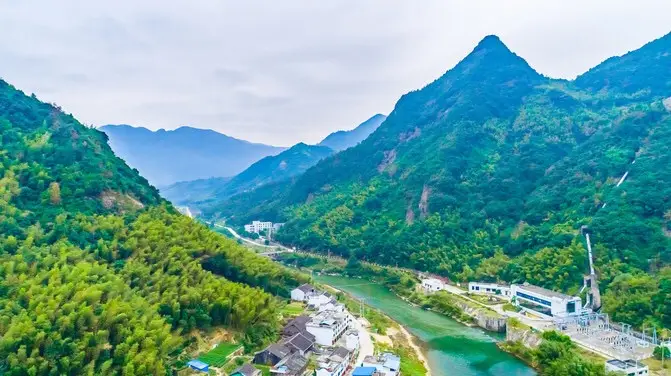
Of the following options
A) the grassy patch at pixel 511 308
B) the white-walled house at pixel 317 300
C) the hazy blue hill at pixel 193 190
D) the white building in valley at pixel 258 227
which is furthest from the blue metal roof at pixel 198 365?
the hazy blue hill at pixel 193 190

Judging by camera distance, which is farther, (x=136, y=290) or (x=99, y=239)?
(x=99, y=239)

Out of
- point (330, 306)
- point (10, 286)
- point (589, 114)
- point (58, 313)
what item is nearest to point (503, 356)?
point (330, 306)

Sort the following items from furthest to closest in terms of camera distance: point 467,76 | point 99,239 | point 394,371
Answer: point 467,76, point 99,239, point 394,371

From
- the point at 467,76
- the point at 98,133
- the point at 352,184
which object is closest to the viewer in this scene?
the point at 98,133

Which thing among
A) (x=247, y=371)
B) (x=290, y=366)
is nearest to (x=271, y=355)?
(x=290, y=366)

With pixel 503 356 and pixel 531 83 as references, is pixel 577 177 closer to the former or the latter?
pixel 503 356

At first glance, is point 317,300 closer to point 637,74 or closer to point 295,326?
point 295,326

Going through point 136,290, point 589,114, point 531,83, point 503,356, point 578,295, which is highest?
point 531,83

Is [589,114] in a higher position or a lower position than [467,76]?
lower
